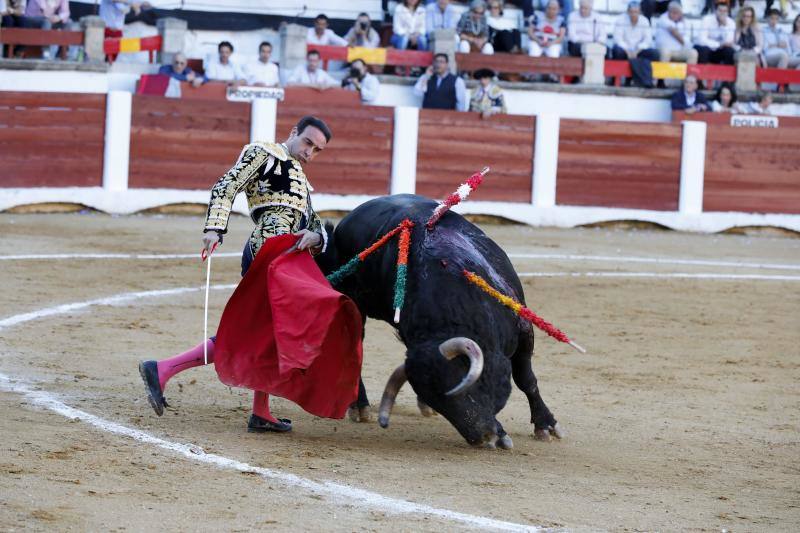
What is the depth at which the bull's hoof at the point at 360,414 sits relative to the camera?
5012 mm

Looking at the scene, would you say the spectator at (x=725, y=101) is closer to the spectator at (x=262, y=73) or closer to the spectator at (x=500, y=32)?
the spectator at (x=500, y=32)

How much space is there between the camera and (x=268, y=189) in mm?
4758

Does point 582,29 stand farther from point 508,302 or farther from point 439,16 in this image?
point 508,302

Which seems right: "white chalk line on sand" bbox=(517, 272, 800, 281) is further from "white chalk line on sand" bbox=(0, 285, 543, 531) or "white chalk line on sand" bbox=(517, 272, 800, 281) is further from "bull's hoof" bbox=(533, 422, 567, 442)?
"white chalk line on sand" bbox=(0, 285, 543, 531)

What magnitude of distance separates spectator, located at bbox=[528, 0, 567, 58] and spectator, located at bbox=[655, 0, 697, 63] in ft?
3.51

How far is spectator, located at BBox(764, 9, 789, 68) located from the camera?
604 inches

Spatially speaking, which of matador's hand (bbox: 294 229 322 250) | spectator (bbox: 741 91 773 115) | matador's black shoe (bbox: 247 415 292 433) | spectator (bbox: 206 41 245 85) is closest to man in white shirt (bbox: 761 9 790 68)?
spectator (bbox: 741 91 773 115)

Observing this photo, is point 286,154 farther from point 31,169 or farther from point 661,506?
point 31,169

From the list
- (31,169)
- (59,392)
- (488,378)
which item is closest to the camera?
(488,378)

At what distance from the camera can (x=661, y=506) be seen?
12.6 feet

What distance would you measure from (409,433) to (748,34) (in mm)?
11730

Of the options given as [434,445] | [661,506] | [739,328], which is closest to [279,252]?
[434,445]

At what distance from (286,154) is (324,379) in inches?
31.4

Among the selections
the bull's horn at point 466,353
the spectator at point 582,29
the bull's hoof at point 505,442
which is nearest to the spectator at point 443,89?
the spectator at point 582,29
